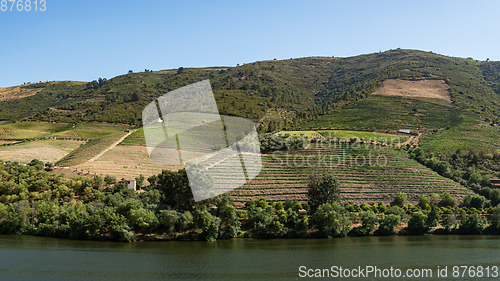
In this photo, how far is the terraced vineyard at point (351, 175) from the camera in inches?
1683

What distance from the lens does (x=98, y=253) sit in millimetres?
25406

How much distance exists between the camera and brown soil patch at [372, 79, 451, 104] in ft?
317

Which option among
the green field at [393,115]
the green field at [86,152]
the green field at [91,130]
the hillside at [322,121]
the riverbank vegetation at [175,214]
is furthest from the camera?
the green field at [91,130]

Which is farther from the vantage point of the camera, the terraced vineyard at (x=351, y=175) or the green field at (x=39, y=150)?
the green field at (x=39, y=150)

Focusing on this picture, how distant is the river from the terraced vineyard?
11078 mm

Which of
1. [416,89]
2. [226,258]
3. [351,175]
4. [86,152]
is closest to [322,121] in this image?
[351,175]

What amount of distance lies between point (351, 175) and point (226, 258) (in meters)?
29.7

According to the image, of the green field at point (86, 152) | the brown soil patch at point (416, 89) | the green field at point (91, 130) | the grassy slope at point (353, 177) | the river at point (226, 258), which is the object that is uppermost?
the brown soil patch at point (416, 89)

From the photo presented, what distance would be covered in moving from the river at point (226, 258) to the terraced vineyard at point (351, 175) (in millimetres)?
11078

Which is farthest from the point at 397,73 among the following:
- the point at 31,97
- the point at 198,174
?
the point at 31,97

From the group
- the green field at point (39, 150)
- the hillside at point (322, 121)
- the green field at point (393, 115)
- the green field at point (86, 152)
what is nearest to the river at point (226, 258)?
the hillside at point (322, 121)

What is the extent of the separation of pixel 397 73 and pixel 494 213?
3701 inches

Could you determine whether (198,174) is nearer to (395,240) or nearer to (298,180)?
(298,180)

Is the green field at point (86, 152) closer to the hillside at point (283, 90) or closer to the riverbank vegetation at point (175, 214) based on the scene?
the riverbank vegetation at point (175, 214)
